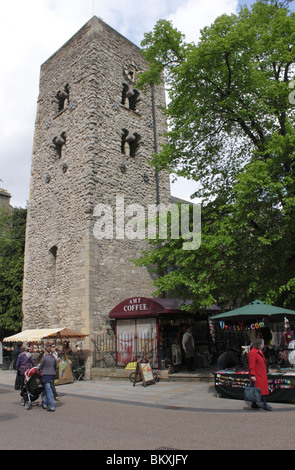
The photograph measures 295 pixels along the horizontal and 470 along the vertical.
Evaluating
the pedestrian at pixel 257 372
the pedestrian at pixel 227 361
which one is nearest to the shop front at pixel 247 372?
the pedestrian at pixel 227 361

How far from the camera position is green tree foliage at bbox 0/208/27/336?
20.2m

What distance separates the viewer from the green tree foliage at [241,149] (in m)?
10.6

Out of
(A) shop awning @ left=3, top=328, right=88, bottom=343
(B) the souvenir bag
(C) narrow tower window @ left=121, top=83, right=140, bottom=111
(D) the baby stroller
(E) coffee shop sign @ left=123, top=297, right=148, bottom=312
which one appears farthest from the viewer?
(C) narrow tower window @ left=121, top=83, right=140, bottom=111

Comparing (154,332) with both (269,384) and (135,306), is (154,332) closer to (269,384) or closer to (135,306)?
(135,306)

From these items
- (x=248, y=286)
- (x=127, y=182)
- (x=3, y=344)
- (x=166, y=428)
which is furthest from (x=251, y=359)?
(x=3, y=344)

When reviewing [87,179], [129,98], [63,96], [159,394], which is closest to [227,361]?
[159,394]

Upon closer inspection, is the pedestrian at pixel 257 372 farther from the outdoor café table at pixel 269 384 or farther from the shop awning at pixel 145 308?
the shop awning at pixel 145 308

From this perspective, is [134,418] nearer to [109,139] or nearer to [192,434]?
[192,434]

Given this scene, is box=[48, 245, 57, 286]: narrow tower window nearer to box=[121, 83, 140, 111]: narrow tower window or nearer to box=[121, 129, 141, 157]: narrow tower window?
box=[121, 129, 141, 157]: narrow tower window

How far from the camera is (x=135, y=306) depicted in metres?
14.2

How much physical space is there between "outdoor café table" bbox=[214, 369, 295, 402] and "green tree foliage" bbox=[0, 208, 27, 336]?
46.2ft

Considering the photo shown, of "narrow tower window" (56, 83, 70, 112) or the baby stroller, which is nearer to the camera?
the baby stroller

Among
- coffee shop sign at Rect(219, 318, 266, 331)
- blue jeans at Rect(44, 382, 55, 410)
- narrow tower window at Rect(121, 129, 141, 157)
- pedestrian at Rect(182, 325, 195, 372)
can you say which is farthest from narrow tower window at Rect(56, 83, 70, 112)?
blue jeans at Rect(44, 382, 55, 410)

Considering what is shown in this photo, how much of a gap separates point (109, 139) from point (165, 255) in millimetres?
8341
